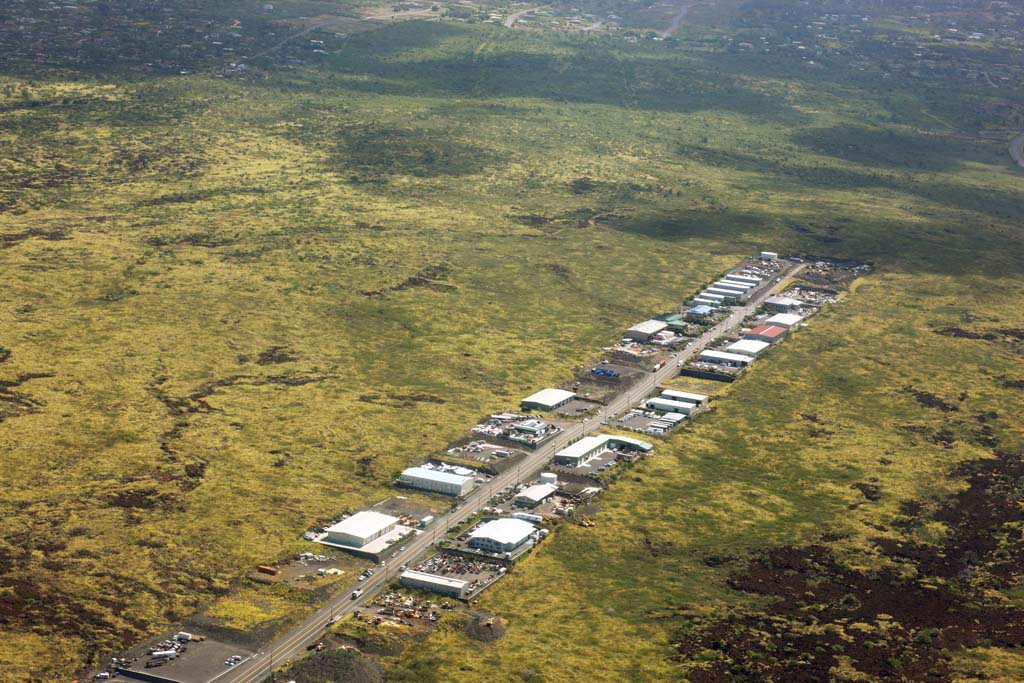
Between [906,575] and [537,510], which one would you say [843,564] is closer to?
[906,575]

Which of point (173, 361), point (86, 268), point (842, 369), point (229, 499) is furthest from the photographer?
point (86, 268)

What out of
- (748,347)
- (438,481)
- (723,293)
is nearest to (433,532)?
(438,481)

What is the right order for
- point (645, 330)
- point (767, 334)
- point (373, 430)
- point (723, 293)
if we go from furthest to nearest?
point (723, 293)
point (767, 334)
point (645, 330)
point (373, 430)

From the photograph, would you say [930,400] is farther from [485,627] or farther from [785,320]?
[485,627]

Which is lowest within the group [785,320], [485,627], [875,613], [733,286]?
Result: [785,320]

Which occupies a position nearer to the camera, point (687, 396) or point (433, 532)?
point (433, 532)

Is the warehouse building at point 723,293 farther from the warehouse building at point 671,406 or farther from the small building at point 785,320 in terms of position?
the warehouse building at point 671,406

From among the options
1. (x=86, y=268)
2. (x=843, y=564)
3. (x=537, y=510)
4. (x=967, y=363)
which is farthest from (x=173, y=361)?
(x=967, y=363)

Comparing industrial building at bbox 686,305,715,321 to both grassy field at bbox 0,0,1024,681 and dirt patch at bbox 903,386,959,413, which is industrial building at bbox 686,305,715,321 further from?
dirt patch at bbox 903,386,959,413

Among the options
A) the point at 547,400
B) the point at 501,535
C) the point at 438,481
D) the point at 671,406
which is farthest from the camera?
the point at 671,406
